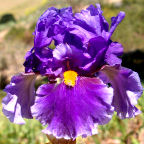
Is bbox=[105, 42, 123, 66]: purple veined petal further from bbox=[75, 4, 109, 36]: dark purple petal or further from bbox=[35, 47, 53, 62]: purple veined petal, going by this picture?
bbox=[35, 47, 53, 62]: purple veined petal

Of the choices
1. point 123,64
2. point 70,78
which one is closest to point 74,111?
point 70,78

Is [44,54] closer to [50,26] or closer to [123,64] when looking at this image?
[50,26]

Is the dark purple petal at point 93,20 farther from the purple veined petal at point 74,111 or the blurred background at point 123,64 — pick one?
the blurred background at point 123,64

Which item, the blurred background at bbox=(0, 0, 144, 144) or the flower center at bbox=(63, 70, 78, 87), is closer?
the flower center at bbox=(63, 70, 78, 87)

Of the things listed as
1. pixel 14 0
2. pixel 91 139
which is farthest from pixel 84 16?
pixel 14 0

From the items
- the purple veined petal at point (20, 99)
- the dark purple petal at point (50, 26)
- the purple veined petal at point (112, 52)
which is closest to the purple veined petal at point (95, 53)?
the purple veined petal at point (112, 52)

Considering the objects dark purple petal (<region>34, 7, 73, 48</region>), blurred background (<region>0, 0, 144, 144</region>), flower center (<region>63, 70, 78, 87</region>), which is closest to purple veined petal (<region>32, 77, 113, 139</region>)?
flower center (<region>63, 70, 78, 87</region>)

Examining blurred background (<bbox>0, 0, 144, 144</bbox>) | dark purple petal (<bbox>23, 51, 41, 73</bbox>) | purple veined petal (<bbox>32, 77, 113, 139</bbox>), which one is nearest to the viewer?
purple veined petal (<bbox>32, 77, 113, 139</bbox>)
